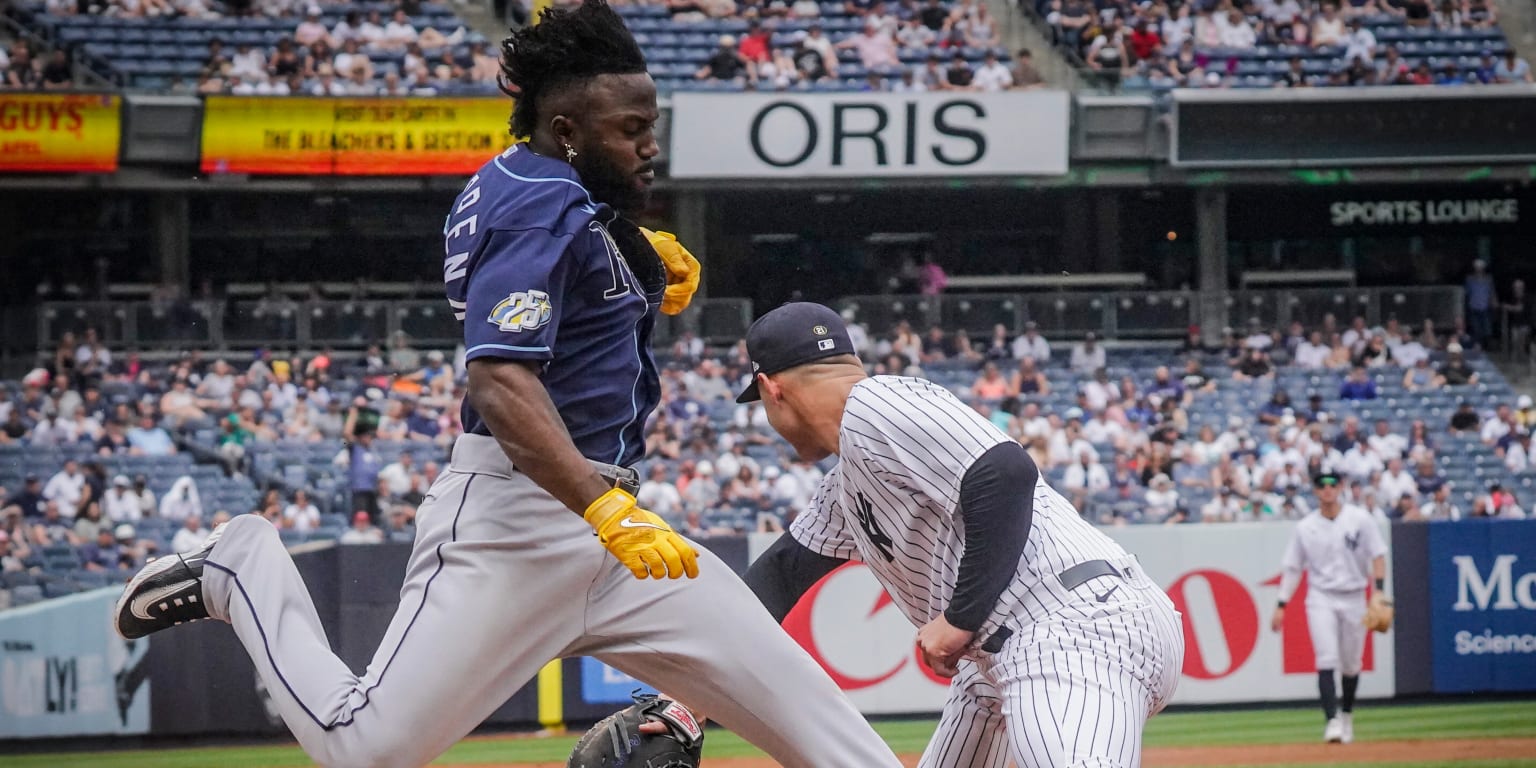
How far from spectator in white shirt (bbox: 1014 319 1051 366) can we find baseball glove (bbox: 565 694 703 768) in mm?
15256

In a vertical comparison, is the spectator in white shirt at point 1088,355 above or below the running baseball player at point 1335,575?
above

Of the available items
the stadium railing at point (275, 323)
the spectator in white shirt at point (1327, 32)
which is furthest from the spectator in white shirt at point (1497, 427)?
the stadium railing at point (275, 323)

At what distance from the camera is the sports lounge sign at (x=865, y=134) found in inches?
771

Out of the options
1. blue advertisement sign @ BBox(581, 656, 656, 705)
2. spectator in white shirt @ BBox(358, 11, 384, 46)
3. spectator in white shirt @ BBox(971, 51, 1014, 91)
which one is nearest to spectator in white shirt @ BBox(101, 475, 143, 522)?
blue advertisement sign @ BBox(581, 656, 656, 705)

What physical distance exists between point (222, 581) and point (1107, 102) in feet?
58.7

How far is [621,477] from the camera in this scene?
348 centimetres

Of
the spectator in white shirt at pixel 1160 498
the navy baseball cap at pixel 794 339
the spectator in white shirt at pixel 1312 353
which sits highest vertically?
the navy baseball cap at pixel 794 339

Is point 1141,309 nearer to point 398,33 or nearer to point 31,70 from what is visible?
point 398,33

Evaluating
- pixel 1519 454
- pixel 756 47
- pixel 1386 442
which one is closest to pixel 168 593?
pixel 1386 442

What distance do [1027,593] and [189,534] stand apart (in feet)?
36.1

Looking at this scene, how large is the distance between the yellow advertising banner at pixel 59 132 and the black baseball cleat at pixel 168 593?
17.1 metres

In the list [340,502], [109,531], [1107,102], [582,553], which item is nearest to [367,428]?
[340,502]

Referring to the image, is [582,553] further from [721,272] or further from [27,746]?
[721,272]

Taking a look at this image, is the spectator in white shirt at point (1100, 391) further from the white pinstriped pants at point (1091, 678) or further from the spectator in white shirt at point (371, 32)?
the white pinstriped pants at point (1091, 678)
